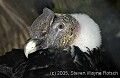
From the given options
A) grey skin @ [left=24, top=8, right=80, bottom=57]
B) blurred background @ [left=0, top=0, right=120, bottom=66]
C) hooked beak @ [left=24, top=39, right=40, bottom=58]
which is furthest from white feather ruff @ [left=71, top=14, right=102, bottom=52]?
hooked beak @ [left=24, top=39, right=40, bottom=58]

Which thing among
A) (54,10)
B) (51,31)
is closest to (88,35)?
(51,31)

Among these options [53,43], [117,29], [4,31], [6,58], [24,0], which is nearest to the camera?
[53,43]

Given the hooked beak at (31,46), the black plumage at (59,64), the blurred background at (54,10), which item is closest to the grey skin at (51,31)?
the hooked beak at (31,46)

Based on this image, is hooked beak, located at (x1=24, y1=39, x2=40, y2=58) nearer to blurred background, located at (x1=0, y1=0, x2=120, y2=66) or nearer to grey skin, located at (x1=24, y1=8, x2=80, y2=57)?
grey skin, located at (x1=24, y1=8, x2=80, y2=57)

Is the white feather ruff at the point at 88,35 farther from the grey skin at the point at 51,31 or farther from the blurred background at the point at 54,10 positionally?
the blurred background at the point at 54,10

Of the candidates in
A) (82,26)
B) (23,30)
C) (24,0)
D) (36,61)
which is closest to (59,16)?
(82,26)

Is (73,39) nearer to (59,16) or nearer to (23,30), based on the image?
(59,16)
